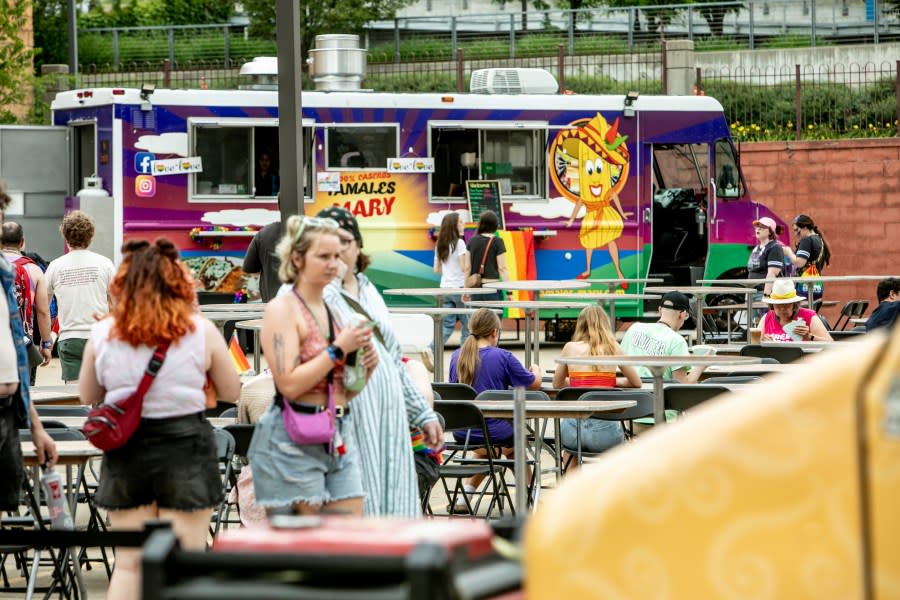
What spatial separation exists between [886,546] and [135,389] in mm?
3420

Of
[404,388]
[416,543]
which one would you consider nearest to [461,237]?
[404,388]

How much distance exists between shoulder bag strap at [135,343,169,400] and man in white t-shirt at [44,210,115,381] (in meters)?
5.34

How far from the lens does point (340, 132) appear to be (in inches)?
699

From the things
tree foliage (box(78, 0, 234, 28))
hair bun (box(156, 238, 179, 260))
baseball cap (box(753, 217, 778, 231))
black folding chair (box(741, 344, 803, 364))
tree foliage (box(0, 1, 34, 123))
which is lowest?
black folding chair (box(741, 344, 803, 364))

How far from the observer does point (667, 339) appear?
9.39 meters

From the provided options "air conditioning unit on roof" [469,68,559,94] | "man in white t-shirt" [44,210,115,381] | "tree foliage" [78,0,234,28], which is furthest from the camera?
"tree foliage" [78,0,234,28]

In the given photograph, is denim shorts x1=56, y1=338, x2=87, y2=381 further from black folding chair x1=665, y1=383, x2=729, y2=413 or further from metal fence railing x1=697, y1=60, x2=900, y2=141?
metal fence railing x1=697, y1=60, x2=900, y2=141

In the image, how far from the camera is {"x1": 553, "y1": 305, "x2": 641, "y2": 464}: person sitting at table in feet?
29.0

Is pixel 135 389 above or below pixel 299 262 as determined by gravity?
below

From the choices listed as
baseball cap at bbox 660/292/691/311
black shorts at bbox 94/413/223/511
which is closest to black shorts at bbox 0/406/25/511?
black shorts at bbox 94/413/223/511

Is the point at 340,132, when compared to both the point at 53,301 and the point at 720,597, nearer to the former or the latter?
the point at 53,301

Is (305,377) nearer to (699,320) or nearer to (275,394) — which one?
(275,394)

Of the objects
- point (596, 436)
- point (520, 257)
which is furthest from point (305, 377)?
point (520, 257)

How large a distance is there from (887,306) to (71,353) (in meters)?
5.84
